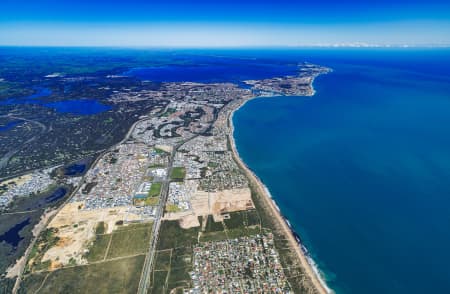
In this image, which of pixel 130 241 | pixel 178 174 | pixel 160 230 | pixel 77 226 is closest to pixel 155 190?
pixel 178 174

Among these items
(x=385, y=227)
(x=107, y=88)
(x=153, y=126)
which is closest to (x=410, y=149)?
(x=385, y=227)

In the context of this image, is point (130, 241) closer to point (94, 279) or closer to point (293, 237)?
point (94, 279)

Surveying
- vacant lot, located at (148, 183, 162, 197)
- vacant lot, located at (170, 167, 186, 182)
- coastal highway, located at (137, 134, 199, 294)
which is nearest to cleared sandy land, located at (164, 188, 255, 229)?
coastal highway, located at (137, 134, 199, 294)

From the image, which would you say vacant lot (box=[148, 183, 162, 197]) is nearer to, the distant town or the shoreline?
the distant town

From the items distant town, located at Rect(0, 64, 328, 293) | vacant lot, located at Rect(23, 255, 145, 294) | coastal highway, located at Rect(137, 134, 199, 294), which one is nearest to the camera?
vacant lot, located at Rect(23, 255, 145, 294)

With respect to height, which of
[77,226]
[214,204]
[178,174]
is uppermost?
[178,174]
